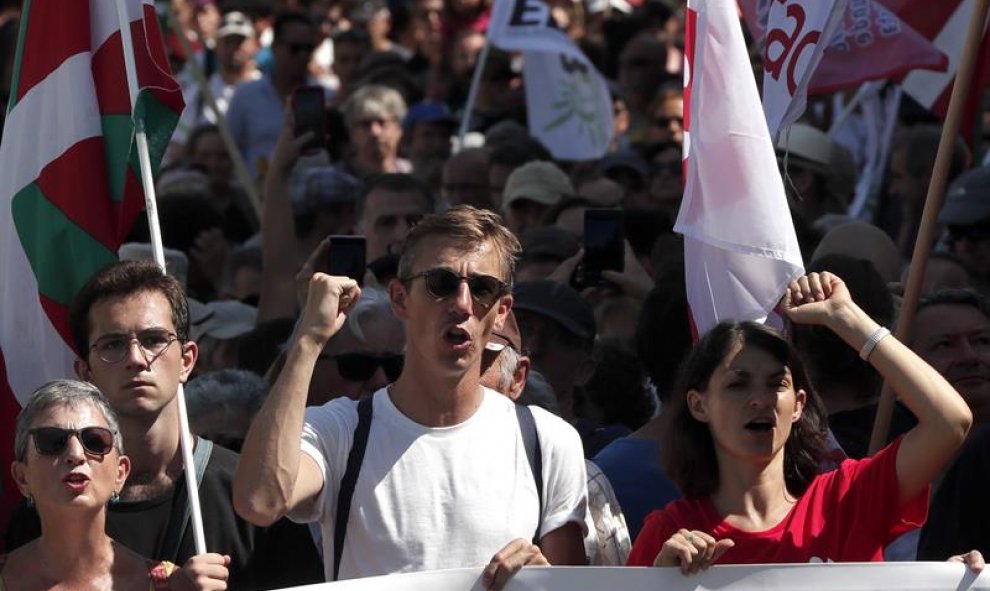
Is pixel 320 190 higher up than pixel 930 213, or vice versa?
pixel 930 213

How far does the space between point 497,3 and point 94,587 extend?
7.02 metres

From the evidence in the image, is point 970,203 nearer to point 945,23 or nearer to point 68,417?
point 945,23

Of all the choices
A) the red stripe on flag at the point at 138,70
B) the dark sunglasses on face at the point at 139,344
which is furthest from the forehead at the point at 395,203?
the dark sunglasses on face at the point at 139,344

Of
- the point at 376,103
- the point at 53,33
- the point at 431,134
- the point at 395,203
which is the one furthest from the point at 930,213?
the point at 431,134

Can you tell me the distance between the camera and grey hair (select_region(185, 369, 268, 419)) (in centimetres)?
595

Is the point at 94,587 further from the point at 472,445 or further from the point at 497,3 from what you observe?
the point at 497,3

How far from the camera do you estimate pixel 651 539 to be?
4676mm

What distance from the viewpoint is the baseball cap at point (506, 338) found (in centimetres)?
538

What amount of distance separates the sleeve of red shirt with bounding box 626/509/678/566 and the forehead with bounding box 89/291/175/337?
1333mm

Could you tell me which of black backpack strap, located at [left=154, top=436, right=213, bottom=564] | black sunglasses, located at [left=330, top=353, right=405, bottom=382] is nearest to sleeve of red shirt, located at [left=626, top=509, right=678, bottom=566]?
black backpack strap, located at [left=154, top=436, right=213, bottom=564]

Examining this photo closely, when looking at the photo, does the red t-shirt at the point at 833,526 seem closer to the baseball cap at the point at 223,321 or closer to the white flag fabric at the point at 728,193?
the white flag fabric at the point at 728,193

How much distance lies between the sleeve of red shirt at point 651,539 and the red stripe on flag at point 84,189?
6.19 feet

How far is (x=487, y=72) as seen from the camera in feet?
42.8

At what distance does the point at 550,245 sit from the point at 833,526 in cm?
305
